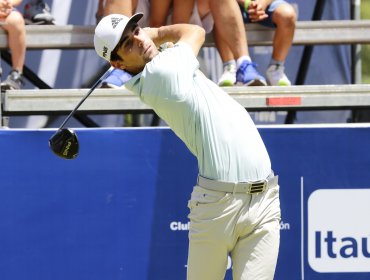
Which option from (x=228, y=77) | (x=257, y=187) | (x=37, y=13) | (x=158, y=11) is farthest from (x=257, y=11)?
(x=257, y=187)

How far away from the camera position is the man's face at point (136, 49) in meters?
4.26

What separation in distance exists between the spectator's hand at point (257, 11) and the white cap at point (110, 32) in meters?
1.96

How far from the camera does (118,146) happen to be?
5281 millimetres

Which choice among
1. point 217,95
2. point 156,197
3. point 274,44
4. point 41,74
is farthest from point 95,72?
point 217,95

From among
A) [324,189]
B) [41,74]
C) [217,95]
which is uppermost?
[41,74]

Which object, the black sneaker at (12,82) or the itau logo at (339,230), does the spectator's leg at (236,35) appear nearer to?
the itau logo at (339,230)

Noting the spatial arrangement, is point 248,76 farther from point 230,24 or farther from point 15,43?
point 15,43

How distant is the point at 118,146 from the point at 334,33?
178cm

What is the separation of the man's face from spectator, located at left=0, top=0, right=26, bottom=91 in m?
1.72

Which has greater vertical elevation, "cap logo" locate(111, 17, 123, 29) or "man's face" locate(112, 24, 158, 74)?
"cap logo" locate(111, 17, 123, 29)

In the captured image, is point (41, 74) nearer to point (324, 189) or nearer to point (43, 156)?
point (43, 156)

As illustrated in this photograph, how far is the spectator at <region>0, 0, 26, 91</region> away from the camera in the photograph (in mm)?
5883

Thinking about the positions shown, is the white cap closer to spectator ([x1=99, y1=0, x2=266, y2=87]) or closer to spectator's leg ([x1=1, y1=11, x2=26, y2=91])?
spectator ([x1=99, y1=0, x2=266, y2=87])

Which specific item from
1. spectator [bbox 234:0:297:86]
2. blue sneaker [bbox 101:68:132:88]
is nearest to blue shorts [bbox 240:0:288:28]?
spectator [bbox 234:0:297:86]
